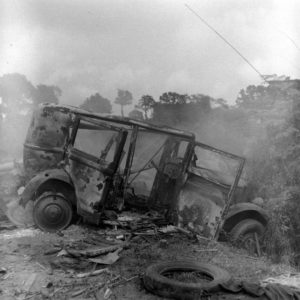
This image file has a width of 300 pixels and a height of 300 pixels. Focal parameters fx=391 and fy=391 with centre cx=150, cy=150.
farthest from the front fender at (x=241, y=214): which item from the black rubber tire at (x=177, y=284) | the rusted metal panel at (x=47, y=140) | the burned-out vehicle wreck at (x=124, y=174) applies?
the rusted metal panel at (x=47, y=140)

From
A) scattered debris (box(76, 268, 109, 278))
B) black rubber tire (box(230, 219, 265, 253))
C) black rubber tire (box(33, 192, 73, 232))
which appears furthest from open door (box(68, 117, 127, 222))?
black rubber tire (box(230, 219, 265, 253))

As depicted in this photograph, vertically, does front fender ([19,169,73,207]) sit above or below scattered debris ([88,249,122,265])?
above

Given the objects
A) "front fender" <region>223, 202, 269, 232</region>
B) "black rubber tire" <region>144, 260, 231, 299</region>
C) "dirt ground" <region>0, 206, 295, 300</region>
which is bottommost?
"dirt ground" <region>0, 206, 295, 300</region>

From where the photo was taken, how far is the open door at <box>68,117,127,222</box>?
22.2 ft

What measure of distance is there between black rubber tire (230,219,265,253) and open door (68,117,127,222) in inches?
97.8

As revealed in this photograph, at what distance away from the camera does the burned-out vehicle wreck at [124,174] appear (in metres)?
6.85

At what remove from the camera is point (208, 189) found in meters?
7.20

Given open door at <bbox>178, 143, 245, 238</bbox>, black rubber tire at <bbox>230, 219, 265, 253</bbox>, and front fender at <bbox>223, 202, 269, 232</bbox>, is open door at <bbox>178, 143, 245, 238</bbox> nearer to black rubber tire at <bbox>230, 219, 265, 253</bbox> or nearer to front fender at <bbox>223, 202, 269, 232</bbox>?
front fender at <bbox>223, 202, 269, 232</bbox>

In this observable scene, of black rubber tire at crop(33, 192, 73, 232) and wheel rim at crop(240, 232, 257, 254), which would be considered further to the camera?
wheel rim at crop(240, 232, 257, 254)

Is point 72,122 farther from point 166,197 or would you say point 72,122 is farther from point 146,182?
point 166,197

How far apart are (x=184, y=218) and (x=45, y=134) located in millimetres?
3085

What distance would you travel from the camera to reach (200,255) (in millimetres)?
6266

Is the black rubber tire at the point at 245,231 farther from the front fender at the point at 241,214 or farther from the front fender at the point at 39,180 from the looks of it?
the front fender at the point at 39,180

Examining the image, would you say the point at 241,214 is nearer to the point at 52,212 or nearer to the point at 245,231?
the point at 245,231
